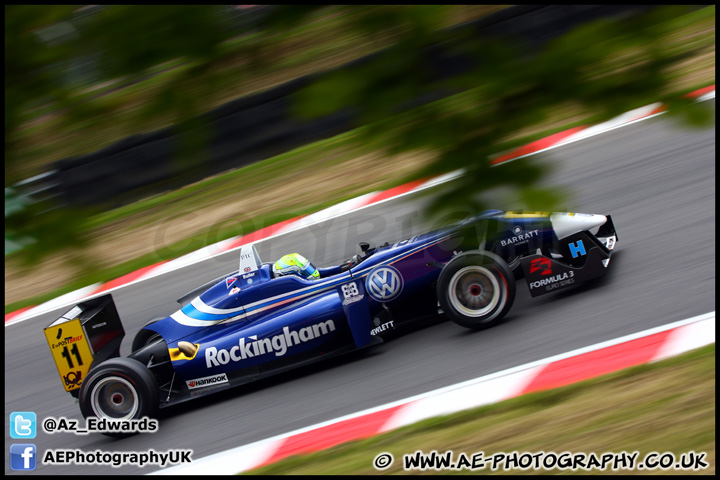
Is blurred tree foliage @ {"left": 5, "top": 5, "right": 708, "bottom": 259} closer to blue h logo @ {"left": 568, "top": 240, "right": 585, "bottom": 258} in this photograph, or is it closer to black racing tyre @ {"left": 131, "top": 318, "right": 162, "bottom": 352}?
blue h logo @ {"left": 568, "top": 240, "right": 585, "bottom": 258}

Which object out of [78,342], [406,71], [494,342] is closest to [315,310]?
[494,342]

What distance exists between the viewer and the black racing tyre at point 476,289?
4.71 metres

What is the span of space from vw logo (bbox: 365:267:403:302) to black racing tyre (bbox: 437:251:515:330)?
353mm

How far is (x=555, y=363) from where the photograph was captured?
4418 mm

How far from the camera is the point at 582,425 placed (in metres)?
3.78

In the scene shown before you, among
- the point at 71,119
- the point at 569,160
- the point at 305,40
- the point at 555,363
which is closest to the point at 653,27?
the point at 305,40

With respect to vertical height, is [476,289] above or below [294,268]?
below

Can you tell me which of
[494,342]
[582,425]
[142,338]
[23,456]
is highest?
[142,338]

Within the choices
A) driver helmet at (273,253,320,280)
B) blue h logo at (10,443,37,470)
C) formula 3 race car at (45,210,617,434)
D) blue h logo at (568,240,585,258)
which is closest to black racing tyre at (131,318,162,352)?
formula 3 race car at (45,210,617,434)

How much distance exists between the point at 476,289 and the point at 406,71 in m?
3.14

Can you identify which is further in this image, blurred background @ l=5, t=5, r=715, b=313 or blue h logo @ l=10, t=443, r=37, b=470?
blue h logo @ l=10, t=443, r=37, b=470

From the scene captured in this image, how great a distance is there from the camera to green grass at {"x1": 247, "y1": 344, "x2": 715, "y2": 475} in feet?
11.7

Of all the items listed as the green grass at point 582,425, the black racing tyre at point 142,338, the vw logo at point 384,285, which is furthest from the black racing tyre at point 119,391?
the vw logo at point 384,285

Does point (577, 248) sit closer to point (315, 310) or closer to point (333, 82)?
point (315, 310)
